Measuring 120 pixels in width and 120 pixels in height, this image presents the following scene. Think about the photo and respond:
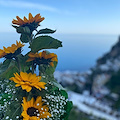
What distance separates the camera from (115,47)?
8148 mm

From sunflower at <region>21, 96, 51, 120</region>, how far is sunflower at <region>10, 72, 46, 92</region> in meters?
0.03

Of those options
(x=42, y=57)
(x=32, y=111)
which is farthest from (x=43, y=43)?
(x=32, y=111)

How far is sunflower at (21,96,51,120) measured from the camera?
0.37 metres

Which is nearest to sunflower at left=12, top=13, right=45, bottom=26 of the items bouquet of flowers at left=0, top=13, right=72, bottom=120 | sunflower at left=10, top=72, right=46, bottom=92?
bouquet of flowers at left=0, top=13, right=72, bottom=120

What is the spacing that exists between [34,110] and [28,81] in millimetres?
60

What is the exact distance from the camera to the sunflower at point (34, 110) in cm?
37

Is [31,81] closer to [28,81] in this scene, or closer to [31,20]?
[28,81]

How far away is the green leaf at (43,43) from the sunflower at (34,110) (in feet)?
0.31

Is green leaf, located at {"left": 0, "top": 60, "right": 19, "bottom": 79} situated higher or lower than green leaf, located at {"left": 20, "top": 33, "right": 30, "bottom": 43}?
lower

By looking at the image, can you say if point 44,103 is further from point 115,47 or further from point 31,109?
point 115,47

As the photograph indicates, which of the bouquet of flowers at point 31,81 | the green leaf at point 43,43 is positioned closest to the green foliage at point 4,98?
the bouquet of flowers at point 31,81

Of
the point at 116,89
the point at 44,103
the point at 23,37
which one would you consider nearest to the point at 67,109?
the point at 44,103

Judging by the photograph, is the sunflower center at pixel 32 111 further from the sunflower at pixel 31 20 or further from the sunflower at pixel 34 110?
the sunflower at pixel 31 20

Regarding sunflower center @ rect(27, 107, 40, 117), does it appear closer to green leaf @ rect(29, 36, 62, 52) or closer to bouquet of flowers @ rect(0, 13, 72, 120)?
bouquet of flowers @ rect(0, 13, 72, 120)
